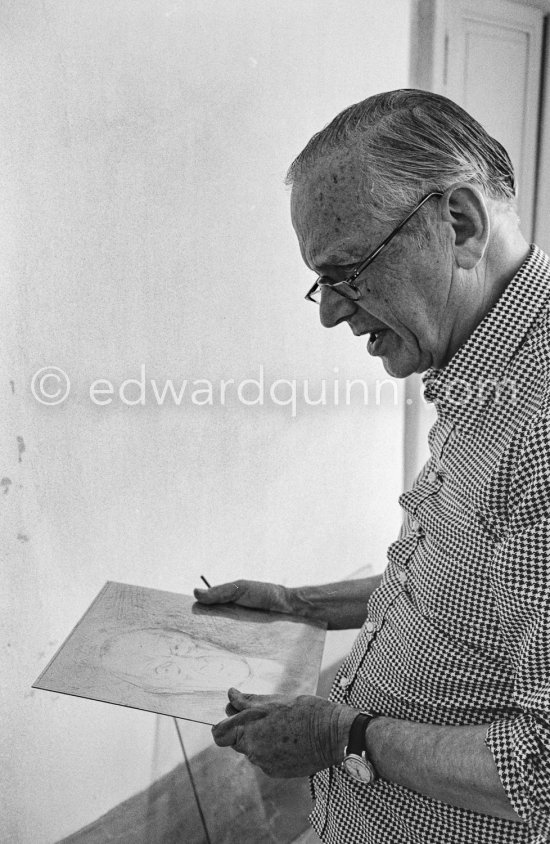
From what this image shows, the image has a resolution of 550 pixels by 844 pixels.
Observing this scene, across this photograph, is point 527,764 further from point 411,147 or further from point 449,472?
point 411,147

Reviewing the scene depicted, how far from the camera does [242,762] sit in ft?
5.00

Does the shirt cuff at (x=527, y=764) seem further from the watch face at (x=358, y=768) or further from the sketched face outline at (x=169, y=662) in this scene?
the sketched face outline at (x=169, y=662)

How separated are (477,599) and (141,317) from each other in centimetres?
106

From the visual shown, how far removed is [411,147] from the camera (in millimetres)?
921

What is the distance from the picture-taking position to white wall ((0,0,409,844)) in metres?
1.56

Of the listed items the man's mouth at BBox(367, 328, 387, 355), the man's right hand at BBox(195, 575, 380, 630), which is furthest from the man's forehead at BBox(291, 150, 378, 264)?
the man's right hand at BBox(195, 575, 380, 630)

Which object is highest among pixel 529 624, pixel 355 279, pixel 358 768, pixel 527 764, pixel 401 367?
pixel 355 279

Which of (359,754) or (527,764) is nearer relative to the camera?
(527,764)

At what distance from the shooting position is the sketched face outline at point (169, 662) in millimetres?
1181

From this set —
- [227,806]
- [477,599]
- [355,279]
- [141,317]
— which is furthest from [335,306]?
[227,806]

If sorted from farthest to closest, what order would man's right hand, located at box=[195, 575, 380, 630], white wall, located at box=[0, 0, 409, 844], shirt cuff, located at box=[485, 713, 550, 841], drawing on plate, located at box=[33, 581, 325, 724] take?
white wall, located at box=[0, 0, 409, 844]
man's right hand, located at box=[195, 575, 380, 630]
drawing on plate, located at box=[33, 581, 325, 724]
shirt cuff, located at box=[485, 713, 550, 841]

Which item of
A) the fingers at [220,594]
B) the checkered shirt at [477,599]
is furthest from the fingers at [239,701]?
the fingers at [220,594]

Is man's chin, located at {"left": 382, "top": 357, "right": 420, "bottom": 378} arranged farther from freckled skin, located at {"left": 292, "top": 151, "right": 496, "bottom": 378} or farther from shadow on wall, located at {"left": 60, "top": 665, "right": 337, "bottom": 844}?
shadow on wall, located at {"left": 60, "top": 665, "right": 337, "bottom": 844}

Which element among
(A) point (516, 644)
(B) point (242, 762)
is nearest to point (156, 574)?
(B) point (242, 762)
